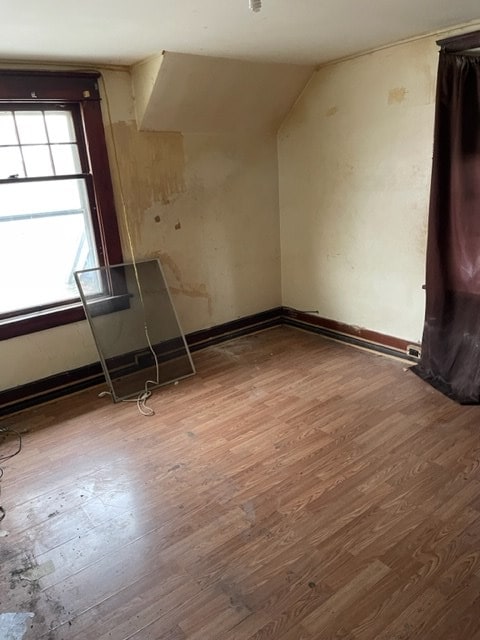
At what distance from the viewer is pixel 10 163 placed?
300cm

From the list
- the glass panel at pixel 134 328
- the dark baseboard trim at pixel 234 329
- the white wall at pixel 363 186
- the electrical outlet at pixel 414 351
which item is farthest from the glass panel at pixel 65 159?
the electrical outlet at pixel 414 351

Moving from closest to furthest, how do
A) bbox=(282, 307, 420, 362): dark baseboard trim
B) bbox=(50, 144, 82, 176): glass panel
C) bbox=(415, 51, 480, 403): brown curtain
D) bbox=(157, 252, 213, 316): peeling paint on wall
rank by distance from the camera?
bbox=(415, 51, 480, 403): brown curtain → bbox=(50, 144, 82, 176): glass panel → bbox=(282, 307, 420, 362): dark baseboard trim → bbox=(157, 252, 213, 316): peeling paint on wall

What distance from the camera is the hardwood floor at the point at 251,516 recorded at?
5.38ft

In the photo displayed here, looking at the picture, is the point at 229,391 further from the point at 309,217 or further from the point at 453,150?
the point at 453,150

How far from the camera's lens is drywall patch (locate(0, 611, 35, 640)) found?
1.61m

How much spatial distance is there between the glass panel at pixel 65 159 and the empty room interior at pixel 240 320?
27mm

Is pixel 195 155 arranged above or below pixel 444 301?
above

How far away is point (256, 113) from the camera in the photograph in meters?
3.76

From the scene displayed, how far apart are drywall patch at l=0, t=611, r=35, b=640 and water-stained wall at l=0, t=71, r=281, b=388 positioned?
178 cm

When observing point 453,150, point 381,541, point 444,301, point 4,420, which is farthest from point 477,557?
point 4,420

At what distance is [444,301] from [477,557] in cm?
169

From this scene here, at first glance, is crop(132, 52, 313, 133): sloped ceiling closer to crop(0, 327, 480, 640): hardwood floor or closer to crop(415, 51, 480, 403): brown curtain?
crop(415, 51, 480, 403): brown curtain

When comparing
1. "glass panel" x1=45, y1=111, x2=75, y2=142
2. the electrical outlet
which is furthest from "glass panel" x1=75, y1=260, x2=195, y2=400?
the electrical outlet

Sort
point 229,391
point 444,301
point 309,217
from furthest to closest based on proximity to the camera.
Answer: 1. point 309,217
2. point 229,391
3. point 444,301
